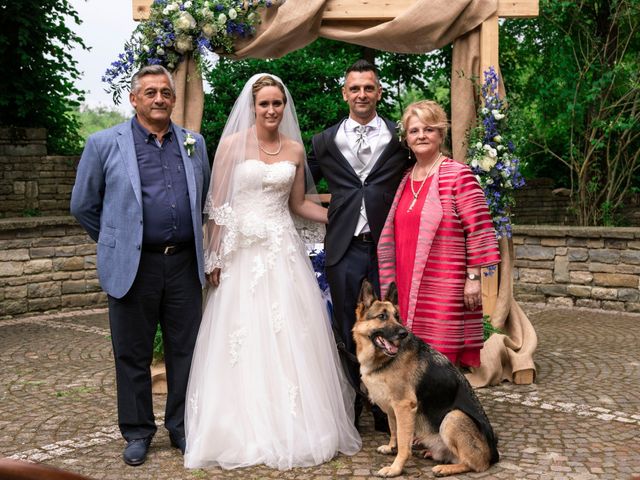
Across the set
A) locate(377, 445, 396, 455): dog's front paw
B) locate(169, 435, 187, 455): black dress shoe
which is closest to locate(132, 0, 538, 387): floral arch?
locate(377, 445, 396, 455): dog's front paw

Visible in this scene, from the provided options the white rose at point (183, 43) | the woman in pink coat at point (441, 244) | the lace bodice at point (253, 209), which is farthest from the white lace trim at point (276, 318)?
the white rose at point (183, 43)

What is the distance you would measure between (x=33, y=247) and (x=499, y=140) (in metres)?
5.82

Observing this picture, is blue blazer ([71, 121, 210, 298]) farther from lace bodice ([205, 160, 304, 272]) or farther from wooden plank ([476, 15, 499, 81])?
wooden plank ([476, 15, 499, 81])

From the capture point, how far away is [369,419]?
495 centimetres

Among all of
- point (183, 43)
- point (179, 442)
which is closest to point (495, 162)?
point (183, 43)

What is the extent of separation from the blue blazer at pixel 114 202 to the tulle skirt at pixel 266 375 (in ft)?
1.71

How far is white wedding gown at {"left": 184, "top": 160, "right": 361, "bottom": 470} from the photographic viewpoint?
13.3 ft

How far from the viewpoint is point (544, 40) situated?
12680mm

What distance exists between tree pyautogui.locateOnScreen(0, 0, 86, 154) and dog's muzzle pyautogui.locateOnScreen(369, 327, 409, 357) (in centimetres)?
1034

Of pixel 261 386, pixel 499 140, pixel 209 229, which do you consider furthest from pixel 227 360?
pixel 499 140

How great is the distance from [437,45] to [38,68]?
920 cm

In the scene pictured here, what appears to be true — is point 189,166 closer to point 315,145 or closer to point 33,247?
point 315,145

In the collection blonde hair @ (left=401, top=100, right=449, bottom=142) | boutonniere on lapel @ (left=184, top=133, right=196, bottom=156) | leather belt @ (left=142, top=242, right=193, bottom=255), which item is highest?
blonde hair @ (left=401, top=100, right=449, bottom=142)

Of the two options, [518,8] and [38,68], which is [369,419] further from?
[38,68]
